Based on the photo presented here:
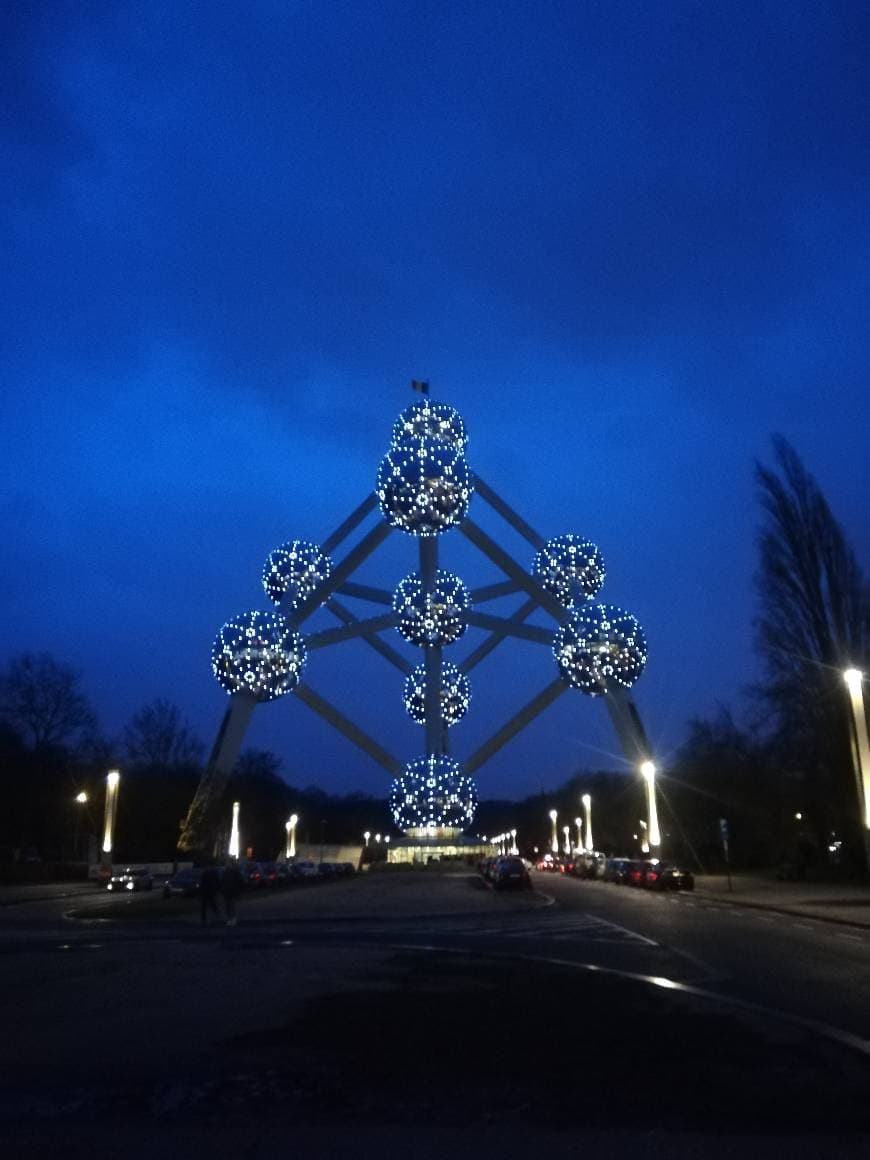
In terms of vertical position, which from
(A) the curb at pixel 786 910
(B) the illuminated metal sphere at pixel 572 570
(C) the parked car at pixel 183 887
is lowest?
(A) the curb at pixel 786 910

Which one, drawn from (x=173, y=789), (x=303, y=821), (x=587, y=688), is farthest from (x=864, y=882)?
(x=303, y=821)

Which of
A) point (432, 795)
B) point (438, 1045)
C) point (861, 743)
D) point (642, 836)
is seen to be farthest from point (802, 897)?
point (642, 836)

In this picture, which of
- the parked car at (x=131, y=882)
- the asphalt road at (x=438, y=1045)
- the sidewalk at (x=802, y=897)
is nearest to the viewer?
the asphalt road at (x=438, y=1045)

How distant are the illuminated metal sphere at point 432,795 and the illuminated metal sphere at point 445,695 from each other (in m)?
5.25

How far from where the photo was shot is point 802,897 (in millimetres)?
35531

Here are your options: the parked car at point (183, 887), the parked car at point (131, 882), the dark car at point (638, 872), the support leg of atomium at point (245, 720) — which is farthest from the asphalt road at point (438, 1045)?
the support leg of atomium at point (245, 720)

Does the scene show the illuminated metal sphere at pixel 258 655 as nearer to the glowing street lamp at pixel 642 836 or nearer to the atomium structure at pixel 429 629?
the atomium structure at pixel 429 629

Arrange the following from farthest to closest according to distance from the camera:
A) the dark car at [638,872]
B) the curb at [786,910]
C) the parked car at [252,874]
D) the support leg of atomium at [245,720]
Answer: the support leg of atomium at [245,720] < the parked car at [252,874] < the dark car at [638,872] < the curb at [786,910]

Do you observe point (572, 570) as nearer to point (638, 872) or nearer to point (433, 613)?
point (433, 613)

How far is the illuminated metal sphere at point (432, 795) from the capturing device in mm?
68625

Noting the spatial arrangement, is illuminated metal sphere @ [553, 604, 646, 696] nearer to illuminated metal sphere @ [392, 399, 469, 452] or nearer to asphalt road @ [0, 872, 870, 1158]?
illuminated metal sphere @ [392, 399, 469, 452]

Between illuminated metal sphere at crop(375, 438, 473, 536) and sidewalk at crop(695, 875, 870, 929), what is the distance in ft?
73.1

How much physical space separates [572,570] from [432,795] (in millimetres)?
16031

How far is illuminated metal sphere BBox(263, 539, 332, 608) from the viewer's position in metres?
73.8
